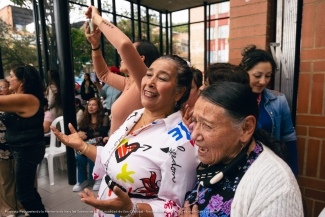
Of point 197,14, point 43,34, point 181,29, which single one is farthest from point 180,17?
point 43,34

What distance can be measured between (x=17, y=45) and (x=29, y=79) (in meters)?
5.17

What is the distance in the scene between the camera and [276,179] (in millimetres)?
847

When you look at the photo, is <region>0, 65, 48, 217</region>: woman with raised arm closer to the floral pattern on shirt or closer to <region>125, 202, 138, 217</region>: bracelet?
<region>125, 202, 138, 217</region>: bracelet

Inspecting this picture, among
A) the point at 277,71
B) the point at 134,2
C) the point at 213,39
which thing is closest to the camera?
the point at 277,71

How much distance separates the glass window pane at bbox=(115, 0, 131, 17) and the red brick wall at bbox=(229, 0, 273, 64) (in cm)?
941

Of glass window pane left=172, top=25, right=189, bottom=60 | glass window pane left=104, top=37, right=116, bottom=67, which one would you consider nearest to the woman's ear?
glass window pane left=104, top=37, right=116, bottom=67

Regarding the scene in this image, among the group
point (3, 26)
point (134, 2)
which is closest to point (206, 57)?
point (134, 2)

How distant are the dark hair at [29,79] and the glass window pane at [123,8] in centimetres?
874

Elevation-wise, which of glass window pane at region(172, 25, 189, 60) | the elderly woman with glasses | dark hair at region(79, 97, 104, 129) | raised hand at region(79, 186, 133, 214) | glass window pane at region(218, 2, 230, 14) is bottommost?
dark hair at region(79, 97, 104, 129)

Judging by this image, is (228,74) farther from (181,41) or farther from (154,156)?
(181,41)

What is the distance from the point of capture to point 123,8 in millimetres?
10734

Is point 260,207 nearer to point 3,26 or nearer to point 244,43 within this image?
point 244,43

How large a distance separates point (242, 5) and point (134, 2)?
397 inches

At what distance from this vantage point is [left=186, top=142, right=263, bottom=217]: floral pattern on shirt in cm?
95
